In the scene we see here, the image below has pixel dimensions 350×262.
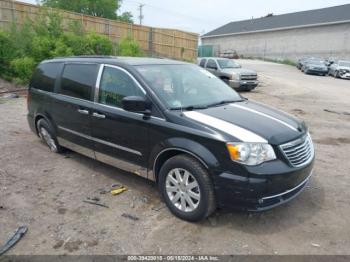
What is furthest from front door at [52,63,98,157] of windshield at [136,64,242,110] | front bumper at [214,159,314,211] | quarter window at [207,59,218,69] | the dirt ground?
quarter window at [207,59,218,69]

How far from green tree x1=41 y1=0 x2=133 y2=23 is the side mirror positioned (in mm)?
46296

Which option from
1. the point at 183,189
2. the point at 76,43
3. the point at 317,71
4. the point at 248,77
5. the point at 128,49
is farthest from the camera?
the point at 317,71

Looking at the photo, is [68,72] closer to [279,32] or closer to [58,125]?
[58,125]

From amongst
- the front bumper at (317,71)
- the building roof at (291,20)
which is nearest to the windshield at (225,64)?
the front bumper at (317,71)

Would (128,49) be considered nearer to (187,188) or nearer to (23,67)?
(23,67)

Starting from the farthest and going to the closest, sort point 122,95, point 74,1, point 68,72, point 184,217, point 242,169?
point 74,1, point 68,72, point 122,95, point 184,217, point 242,169

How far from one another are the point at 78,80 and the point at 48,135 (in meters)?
1.47

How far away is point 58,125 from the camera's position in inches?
209

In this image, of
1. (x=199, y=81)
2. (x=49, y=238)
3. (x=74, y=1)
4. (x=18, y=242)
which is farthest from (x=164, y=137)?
(x=74, y=1)

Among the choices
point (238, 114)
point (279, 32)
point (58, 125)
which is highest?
point (279, 32)

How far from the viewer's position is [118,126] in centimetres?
414

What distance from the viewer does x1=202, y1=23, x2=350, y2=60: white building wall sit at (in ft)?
126

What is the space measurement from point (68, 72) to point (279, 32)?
46690mm

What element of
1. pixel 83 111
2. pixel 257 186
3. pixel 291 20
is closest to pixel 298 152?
pixel 257 186
